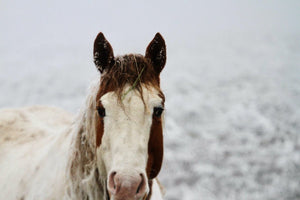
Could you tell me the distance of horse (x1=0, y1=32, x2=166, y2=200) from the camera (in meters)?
1.53

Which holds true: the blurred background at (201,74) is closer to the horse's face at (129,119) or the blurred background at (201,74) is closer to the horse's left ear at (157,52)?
the horse's left ear at (157,52)

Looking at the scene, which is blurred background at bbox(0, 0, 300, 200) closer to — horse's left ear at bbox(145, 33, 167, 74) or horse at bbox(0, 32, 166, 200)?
horse's left ear at bbox(145, 33, 167, 74)

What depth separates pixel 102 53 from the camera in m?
1.91

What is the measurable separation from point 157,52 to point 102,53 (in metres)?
0.42

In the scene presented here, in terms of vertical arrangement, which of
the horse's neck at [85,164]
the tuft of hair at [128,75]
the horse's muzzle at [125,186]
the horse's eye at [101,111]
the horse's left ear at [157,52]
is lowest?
the horse's muzzle at [125,186]

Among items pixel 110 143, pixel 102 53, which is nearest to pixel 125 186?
pixel 110 143

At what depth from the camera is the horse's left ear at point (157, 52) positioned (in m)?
1.99

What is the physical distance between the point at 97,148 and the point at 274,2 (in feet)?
75.5

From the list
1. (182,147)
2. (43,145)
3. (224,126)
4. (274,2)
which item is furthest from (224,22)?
(43,145)

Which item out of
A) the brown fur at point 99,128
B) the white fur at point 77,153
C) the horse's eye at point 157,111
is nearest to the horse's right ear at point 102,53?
the white fur at point 77,153

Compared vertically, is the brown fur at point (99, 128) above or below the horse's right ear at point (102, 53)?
below

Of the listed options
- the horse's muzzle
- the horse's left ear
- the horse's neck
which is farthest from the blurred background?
the horse's muzzle

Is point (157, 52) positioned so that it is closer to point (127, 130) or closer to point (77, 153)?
point (127, 130)

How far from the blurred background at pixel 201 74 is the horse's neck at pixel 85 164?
0.83m
